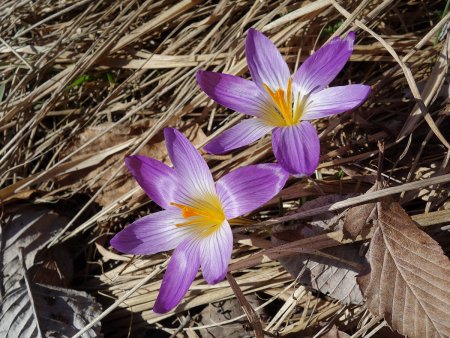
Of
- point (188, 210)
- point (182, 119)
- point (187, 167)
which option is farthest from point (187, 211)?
point (182, 119)

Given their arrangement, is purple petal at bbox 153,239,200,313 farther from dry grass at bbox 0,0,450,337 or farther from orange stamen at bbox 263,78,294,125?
orange stamen at bbox 263,78,294,125

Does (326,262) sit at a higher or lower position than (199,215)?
lower

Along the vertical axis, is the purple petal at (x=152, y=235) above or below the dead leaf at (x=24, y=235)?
above

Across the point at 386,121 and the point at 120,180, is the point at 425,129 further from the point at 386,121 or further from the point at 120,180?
the point at 120,180

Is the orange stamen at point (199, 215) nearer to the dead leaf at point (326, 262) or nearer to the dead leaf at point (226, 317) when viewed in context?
the dead leaf at point (326, 262)

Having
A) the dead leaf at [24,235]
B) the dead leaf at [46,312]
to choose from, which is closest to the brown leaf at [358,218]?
the dead leaf at [46,312]

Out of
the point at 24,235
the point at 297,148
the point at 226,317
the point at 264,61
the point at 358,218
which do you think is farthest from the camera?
the point at 24,235

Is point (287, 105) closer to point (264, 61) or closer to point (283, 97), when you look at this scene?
point (283, 97)
